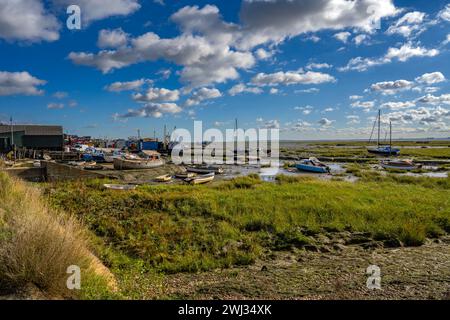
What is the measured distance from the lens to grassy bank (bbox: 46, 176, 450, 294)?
30.5ft

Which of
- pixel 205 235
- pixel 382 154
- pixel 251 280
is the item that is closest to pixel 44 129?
pixel 205 235

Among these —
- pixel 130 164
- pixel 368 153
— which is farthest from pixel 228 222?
pixel 368 153

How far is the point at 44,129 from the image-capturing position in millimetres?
68375

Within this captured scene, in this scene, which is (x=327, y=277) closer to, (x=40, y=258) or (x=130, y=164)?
(x=40, y=258)

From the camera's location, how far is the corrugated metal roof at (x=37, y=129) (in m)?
65.8

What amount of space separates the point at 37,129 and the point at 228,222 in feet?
227

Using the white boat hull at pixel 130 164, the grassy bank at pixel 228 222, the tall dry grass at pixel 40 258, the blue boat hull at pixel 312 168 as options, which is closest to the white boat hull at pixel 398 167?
the blue boat hull at pixel 312 168

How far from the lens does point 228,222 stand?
13281 mm

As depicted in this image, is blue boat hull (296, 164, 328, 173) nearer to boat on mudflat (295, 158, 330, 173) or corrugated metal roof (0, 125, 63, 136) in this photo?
boat on mudflat (295, 158, 330, 173)

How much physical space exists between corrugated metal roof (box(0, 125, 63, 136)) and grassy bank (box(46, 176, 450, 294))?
2224 inches

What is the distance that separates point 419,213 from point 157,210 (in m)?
12.5

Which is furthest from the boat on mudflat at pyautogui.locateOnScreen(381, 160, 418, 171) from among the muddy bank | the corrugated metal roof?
the corrugated metal roof

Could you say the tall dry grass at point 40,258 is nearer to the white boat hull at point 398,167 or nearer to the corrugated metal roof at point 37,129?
the white boat hull at point 398,167
